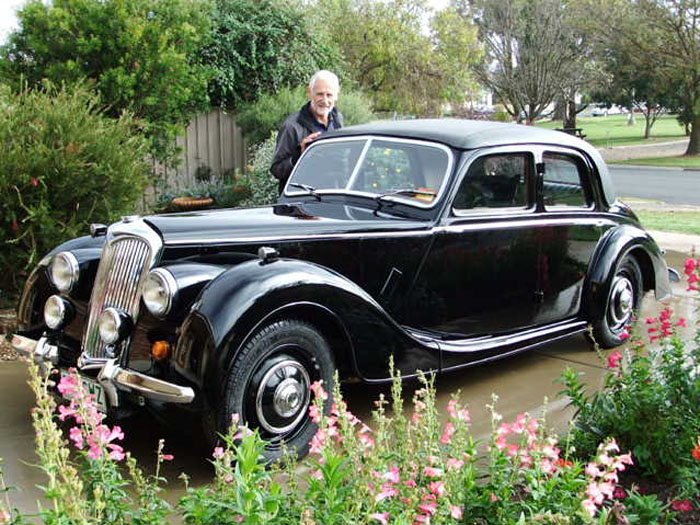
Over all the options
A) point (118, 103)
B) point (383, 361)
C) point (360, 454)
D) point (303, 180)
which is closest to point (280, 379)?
point (383, 361)

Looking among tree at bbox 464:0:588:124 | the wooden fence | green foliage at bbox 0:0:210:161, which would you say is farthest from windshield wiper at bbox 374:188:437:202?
tree at bbox 464:0:588:124

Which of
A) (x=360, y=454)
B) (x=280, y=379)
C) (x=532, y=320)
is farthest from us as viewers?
(x=532, y=320)

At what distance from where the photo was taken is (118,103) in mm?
8570

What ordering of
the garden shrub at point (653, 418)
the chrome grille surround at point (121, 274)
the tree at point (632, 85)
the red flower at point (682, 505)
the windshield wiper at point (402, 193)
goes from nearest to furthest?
the red flower at point (682, 505) → the garden shrub at point (653, 418) → the chrome grille surround at point (121, 274) → the windshield wiper at point (402, 193) → the tree at point (632, 85)

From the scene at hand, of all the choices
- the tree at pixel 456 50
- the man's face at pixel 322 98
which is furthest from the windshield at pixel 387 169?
the tree at pixel 456 50

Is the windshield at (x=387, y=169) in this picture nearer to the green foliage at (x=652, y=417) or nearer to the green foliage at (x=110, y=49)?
the green foliage at (x=652, y=417)

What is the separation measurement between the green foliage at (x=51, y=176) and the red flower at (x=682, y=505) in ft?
14.9

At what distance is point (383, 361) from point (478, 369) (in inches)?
60.3

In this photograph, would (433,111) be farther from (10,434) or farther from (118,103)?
(10,434)

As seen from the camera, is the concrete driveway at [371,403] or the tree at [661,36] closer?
the concrete driveway at [371,403]

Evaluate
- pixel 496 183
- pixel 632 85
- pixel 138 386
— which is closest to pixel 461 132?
pixel 496 183

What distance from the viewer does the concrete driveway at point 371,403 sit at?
3.55 m

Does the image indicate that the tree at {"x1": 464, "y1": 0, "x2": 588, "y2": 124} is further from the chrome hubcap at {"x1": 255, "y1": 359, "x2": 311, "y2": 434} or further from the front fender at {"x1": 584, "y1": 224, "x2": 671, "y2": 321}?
the chrome hubcap at {"x1": 255, "y1": 359, "x2": 311, "y2": 434}

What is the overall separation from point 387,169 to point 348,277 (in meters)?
0.95
